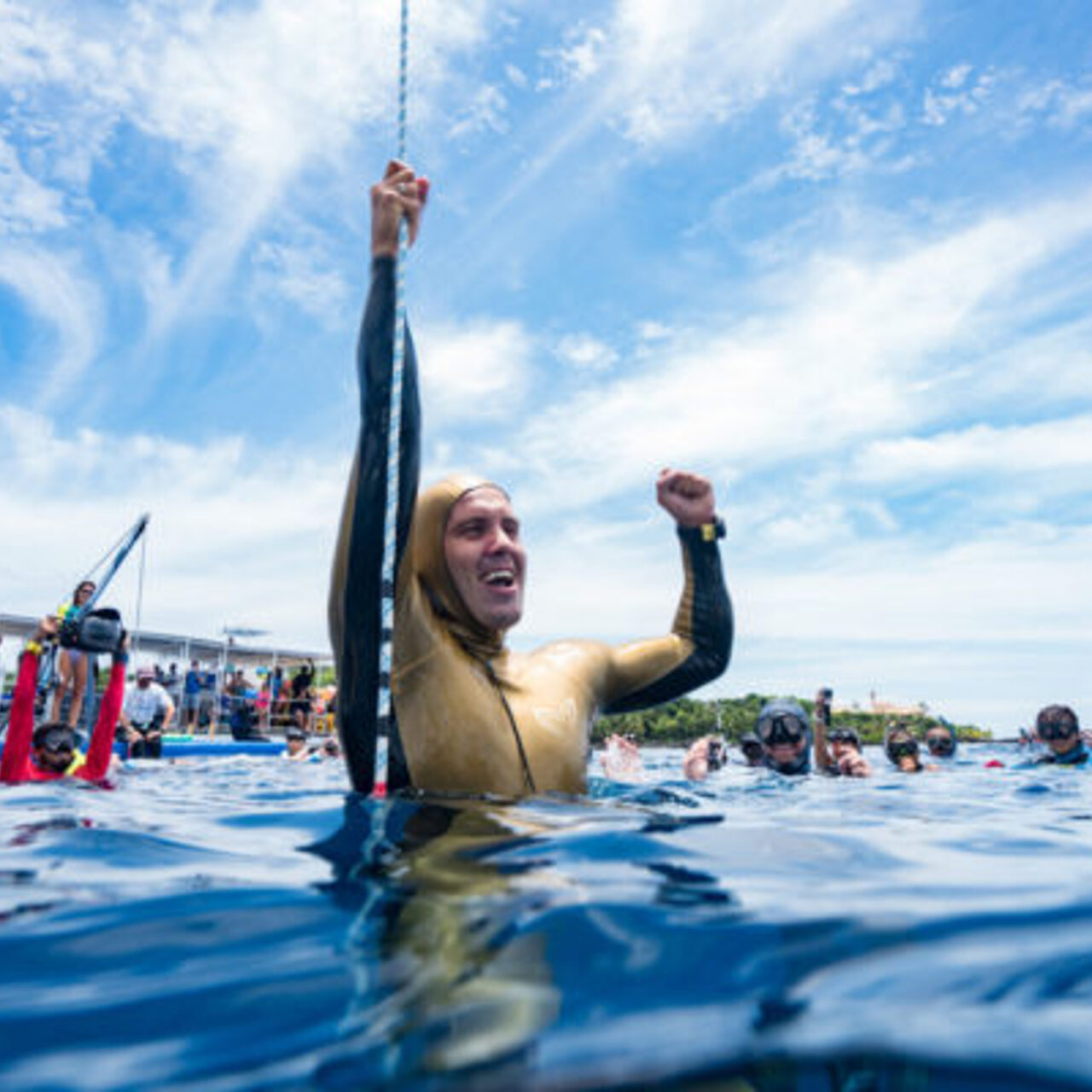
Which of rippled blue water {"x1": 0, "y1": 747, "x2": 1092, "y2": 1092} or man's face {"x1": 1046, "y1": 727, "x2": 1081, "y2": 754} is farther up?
man's face {"x1": 1046, "y1": 727, "x2": 1081, "y2": 754}

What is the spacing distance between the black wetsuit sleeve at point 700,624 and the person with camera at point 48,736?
3896 millimetres

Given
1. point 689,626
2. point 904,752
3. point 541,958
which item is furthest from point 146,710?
point 541,958

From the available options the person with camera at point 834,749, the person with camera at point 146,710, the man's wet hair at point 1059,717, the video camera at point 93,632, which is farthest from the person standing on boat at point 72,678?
the man's wet hair at point 1059,717

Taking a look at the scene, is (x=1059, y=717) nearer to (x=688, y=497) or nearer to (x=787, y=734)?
(x=787, y=734)

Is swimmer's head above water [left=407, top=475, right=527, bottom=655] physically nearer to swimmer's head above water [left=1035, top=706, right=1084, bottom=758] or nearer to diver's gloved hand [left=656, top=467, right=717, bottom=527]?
diver's gloved hand [left=656, top=467, right=717, bottom=527]

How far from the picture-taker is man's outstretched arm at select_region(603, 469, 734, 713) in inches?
145

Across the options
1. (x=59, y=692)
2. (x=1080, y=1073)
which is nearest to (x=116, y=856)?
(x=1080, y=1073)

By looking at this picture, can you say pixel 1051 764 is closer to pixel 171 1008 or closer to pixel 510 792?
pixel 510 792

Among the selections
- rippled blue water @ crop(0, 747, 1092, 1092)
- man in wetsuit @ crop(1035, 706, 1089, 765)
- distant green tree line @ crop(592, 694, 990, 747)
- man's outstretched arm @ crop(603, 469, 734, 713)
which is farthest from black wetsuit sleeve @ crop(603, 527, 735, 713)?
distant green tree line @ crop(592, 694, 990, 747)

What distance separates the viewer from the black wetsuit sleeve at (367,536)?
8.72ft

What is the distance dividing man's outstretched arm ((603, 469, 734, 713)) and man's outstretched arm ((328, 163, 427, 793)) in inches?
49.0

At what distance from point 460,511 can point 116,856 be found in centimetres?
156

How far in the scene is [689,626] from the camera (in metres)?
3.73

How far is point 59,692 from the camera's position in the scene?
10.4 meters
